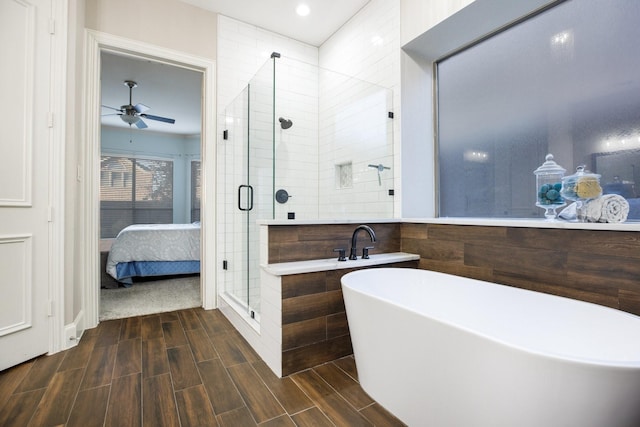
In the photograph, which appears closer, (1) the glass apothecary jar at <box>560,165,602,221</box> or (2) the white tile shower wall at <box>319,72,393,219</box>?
(1) the glass apothecary jar at <box>560,165,602,221</box>

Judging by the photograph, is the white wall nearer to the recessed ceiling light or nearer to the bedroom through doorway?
the recessed ceiling light

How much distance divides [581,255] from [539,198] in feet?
1.47

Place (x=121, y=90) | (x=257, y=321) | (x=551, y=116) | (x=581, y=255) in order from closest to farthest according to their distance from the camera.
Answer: (x=581, y=255), (x=551, y=116), (x=257, y=321), (x=121, y=90)

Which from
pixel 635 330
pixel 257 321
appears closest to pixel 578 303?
pixel 635 330

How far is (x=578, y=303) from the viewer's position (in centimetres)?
132

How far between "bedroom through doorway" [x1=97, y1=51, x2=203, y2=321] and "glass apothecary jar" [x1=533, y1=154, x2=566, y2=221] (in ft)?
9.81

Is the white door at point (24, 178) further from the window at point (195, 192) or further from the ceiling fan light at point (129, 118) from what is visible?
the window at point (195, 192)

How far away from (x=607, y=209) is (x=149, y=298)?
12.6 ft

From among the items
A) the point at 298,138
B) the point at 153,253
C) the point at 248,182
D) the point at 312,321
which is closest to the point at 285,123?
the point at 298,138

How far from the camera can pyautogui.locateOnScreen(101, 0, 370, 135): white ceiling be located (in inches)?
112

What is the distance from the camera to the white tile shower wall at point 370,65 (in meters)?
2.53

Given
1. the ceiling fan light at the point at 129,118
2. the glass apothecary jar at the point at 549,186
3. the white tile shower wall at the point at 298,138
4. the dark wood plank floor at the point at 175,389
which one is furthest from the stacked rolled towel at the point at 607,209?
the ceiling fan light at the point at 129,118

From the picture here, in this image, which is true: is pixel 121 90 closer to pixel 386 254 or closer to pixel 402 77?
pixel 402 77

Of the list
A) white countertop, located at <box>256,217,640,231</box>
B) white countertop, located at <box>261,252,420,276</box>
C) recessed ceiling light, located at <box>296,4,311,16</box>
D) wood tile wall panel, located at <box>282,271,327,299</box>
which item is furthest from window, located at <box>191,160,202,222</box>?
wood tile wall panel, located at <box>282,271,327,299</box>
